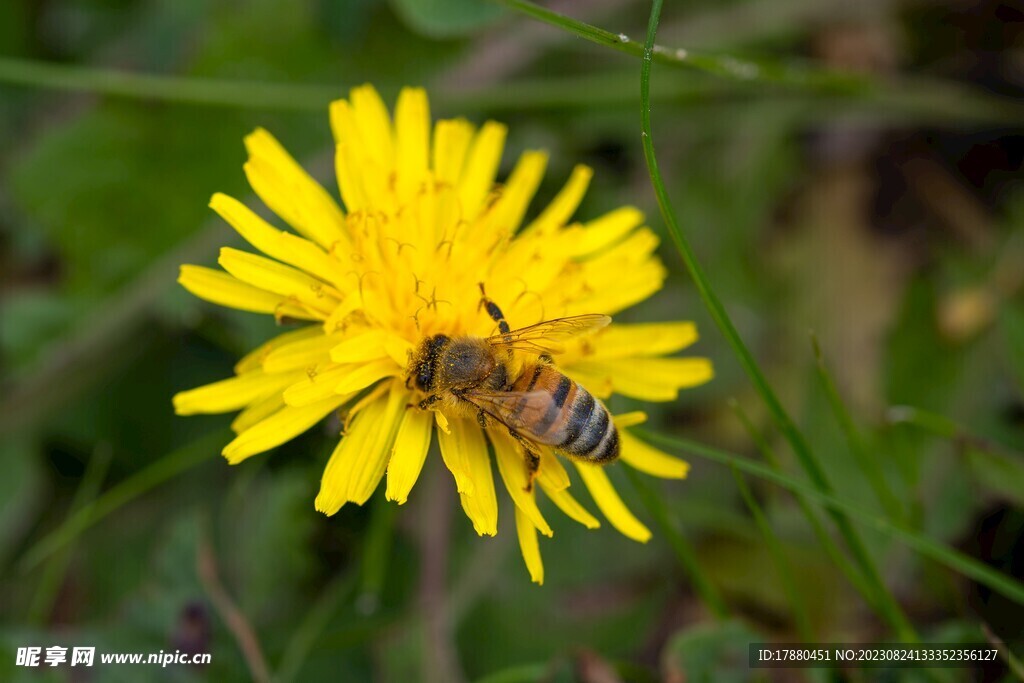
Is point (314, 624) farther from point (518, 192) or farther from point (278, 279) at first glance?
point (518, 192)

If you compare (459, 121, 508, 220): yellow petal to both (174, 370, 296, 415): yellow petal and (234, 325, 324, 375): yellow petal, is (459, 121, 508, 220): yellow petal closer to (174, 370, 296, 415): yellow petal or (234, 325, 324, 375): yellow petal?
(234, 325, 324, 375): yellow petal

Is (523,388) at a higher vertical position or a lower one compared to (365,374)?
lower

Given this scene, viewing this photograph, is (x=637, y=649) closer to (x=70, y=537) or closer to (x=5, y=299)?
(x=70, y=537)

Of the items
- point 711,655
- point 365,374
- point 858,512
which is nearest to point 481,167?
point 365,374

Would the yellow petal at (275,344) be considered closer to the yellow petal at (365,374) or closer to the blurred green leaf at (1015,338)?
the yellow petal at (365,374)

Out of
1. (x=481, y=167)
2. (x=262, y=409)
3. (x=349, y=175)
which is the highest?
(x=481, y=167)

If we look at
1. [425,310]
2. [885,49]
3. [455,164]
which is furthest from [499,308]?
[885,49]

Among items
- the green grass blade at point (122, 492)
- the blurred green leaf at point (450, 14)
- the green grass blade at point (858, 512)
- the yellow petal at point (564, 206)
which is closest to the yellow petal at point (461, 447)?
the green grass blade at point (858, 512)
